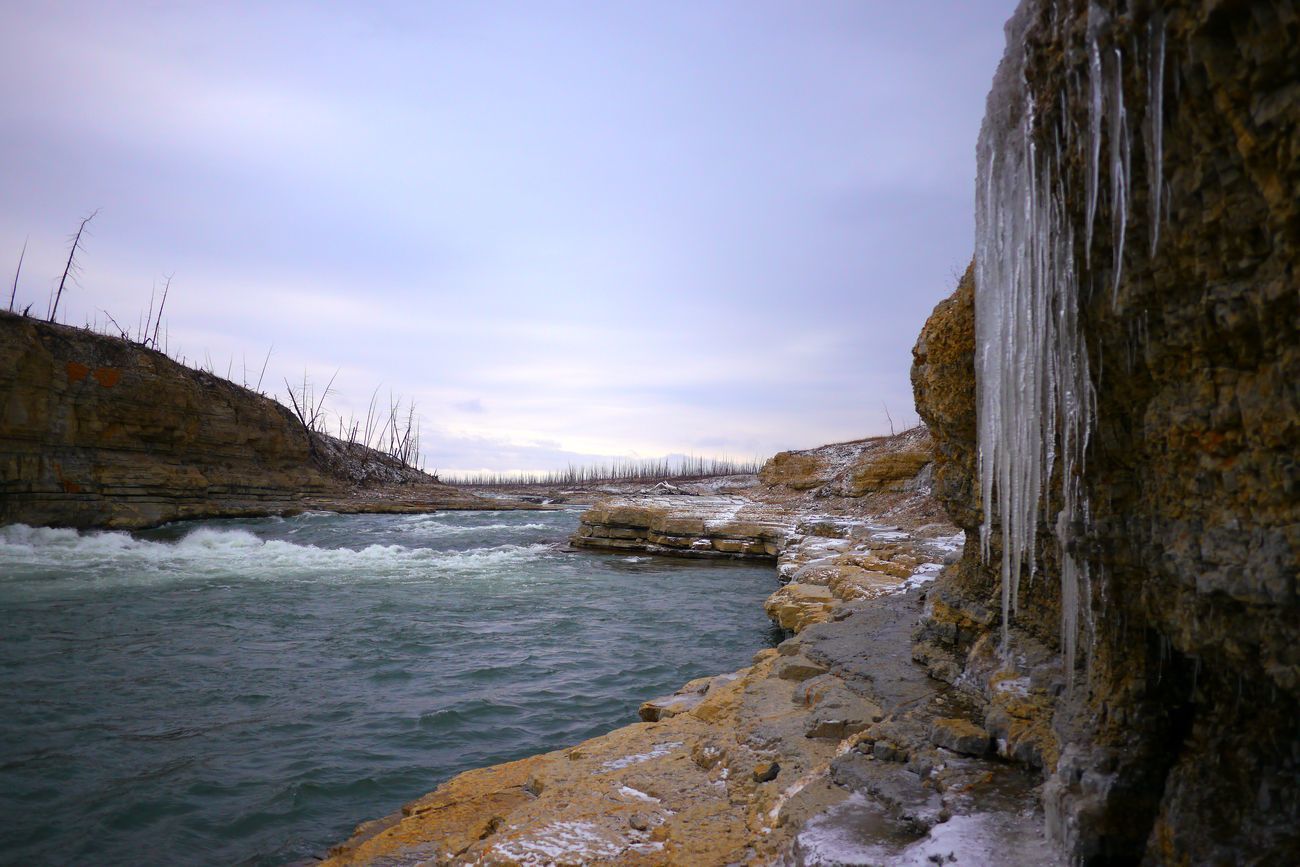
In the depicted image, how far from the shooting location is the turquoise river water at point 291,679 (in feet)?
15.1

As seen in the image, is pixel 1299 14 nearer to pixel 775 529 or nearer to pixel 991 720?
pixel 991 720

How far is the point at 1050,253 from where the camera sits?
230 centimetres

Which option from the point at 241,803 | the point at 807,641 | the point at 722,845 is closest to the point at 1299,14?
the point at 722,845

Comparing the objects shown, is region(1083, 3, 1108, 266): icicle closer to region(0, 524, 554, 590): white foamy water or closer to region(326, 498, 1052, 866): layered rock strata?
region(326, 498, 1052, 866): layered rock strata

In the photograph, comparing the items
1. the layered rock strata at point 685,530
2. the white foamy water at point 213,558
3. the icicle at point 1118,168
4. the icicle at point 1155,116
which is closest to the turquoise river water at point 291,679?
the white foamy water at point 213,558

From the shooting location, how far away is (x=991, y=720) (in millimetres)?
3262

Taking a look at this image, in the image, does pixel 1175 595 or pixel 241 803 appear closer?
pixel 1175 595

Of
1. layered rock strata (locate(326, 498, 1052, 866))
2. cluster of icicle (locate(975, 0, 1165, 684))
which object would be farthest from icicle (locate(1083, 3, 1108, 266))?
layered rock strata (locate(326, 498, 1052, 866))

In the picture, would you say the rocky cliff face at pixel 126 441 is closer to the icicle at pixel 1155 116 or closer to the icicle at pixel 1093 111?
the icicle at pixel 1093 111

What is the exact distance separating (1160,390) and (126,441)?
27173 millimetres

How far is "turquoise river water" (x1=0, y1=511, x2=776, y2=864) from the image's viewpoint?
4609 mm

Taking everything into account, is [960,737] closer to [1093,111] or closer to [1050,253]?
[1050,253]

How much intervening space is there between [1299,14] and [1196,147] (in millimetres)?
334

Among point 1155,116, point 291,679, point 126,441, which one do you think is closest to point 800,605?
point 291,679
